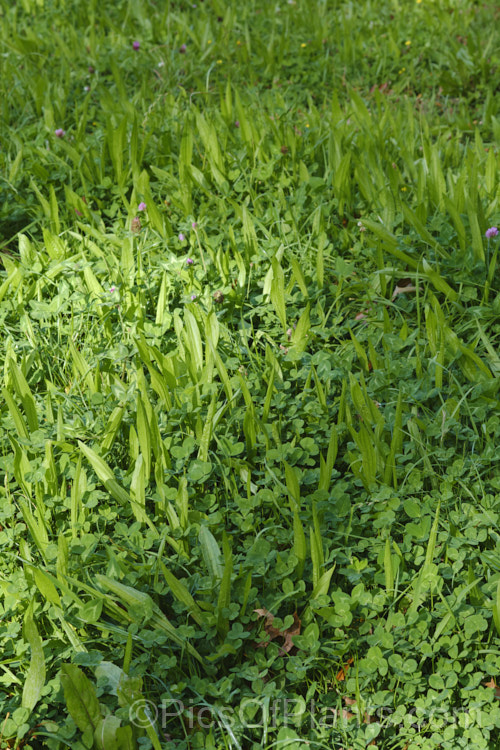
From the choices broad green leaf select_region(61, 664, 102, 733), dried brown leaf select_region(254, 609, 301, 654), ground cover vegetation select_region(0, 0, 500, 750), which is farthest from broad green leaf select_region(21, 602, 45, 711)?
dried brown leaf select_region(254, 609, 301, 654)

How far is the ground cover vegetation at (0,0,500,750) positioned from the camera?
5.25 ft

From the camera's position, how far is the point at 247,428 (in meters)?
2.11

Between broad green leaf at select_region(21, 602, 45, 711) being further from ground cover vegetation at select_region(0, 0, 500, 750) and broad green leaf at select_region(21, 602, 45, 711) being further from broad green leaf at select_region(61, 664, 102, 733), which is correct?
broad green leaf at select_region(61, 664, 102, 733)

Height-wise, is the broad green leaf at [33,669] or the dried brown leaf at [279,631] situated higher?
the broad green leaf at [33,669]

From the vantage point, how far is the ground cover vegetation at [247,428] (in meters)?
1.60

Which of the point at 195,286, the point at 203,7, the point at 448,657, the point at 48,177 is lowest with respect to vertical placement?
the point at 448,657

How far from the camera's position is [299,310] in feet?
8.62

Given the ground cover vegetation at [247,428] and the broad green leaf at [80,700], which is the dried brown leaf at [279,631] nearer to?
the ground cover vegetation at [247,428]

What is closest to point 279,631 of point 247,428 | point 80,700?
point 80,700

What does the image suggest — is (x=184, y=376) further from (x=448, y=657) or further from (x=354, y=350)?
(x=448, y=657)

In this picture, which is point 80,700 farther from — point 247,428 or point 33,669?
point 247,428

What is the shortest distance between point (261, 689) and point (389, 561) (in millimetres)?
441

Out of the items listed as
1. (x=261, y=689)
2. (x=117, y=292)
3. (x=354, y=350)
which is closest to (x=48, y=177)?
(x=117, y=292)

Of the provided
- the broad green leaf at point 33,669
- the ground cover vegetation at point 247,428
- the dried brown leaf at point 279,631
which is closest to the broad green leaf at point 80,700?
the ground cover vegetation at point 247,428
